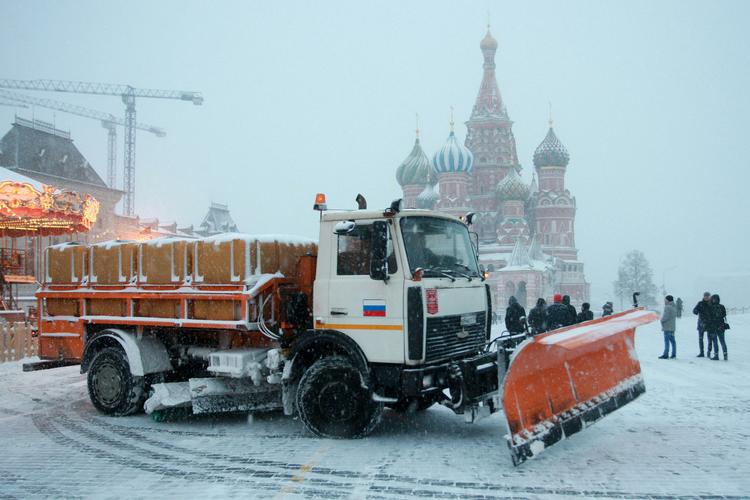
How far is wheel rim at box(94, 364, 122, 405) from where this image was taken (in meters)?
9.25

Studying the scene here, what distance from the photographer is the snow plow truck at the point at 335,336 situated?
22.9 ft

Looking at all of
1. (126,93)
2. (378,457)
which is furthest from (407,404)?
(126,93)

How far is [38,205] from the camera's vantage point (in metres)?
17.8

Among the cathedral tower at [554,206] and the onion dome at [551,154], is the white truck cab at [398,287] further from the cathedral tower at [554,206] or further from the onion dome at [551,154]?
the onion dome at [551,154]

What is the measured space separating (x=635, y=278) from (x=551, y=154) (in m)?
19.6

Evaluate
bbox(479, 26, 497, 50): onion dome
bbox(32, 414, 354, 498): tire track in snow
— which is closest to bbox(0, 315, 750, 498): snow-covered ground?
bbox(32, 414, 354, 498): tire track in snow

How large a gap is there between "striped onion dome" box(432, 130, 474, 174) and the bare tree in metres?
25.6

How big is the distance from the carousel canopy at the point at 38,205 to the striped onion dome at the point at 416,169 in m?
64.3

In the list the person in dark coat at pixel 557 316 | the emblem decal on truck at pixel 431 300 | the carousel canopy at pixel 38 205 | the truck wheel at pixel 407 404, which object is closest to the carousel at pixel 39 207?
the carousel canopy at pixel 38 205

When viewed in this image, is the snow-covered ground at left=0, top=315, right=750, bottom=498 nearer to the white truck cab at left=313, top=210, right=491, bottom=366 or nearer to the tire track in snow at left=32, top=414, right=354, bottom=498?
the tire track in snow at left=32, top=414, right=354, bottom=498

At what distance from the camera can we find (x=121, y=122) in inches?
5113

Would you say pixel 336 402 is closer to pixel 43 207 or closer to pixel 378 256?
pixel 378 256

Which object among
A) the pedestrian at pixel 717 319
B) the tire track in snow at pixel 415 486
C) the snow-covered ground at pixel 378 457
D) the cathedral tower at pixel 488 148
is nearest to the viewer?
the tire track in snow at pixel 415 486

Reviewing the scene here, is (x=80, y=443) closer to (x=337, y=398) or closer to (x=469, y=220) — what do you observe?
(x=337, y=398)
